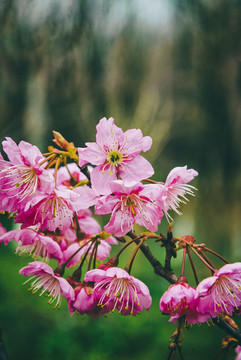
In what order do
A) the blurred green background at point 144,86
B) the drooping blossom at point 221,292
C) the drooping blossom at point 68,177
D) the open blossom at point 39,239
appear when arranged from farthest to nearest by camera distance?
the blurred green background at point 144,86 → the drooping blossom at point 68,177 → the open blossom at point 39,239 → the drooping blossom at point 221,292

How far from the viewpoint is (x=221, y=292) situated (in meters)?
0.55

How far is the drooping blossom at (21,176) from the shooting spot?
545 mm

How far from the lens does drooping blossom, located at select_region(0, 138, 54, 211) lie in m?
0.54

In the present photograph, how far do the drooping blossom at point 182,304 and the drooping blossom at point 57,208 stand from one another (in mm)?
191

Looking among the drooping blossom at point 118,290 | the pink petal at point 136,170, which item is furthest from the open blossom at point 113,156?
the drooping blossom at point 118,290

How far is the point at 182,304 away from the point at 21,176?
33 centimetres

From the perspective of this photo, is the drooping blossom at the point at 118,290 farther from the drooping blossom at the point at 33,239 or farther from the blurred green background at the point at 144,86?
the blurred green background at the point at 144,86

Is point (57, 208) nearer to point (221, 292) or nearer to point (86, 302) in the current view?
point (86, 302)

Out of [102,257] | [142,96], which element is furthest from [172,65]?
[102,257]

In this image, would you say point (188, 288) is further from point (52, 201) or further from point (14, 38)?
point (14, 38)

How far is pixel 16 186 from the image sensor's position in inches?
22.2

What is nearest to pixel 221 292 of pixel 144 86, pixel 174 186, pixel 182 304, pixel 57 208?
pixel 182 304

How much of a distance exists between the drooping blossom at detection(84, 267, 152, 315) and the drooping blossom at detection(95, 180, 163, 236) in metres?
0.07

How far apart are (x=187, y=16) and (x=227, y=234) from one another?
2.32 metres
